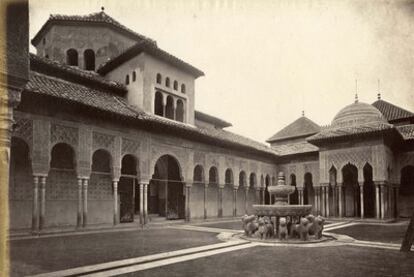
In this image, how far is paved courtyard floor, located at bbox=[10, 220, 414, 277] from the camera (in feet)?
21.3

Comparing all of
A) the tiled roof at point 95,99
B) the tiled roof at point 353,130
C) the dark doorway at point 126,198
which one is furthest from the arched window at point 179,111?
the tiled roof at point 353,130

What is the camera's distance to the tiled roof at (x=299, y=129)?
35281 millimetres

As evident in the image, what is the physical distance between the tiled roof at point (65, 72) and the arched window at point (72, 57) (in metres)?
5.27

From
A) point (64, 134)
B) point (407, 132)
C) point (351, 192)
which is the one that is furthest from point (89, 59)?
point (407, 132)

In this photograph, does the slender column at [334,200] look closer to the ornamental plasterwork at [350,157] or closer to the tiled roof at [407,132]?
the ornamental plasterwork at [350,157]

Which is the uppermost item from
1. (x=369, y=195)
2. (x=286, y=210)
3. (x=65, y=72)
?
(x=65, y=72)

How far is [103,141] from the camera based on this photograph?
50.1ft

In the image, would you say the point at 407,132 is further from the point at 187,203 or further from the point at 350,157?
the point at 187,203

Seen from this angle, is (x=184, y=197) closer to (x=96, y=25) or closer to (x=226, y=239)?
(x=226, y=239)

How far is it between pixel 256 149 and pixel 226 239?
14940 millimetres

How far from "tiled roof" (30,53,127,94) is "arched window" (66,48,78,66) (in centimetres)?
527

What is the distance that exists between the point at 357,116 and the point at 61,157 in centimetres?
1918

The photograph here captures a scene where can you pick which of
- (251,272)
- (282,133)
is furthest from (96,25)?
(282,133)

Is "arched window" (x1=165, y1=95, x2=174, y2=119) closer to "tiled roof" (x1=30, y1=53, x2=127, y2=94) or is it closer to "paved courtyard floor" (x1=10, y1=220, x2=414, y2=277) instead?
"tiled roof" (x1=30, y1=53, x2=127, y2=94)
